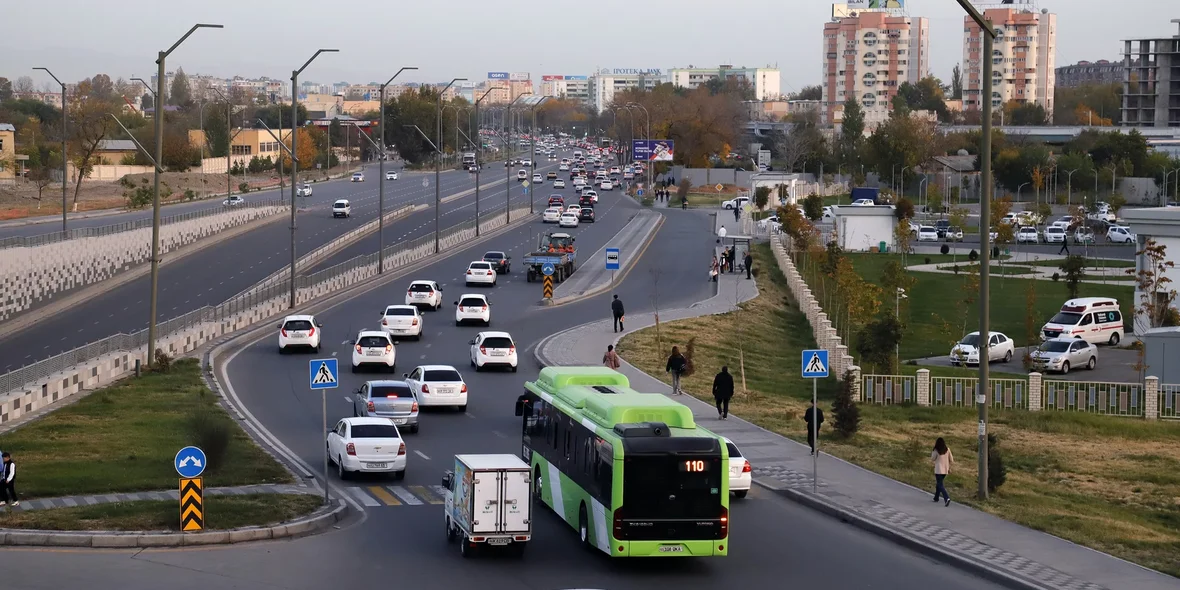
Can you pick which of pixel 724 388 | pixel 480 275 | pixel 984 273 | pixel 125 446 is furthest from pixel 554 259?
pixel 984 273

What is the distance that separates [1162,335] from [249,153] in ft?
506

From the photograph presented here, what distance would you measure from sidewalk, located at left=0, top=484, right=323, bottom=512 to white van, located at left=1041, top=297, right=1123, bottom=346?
34097 mm

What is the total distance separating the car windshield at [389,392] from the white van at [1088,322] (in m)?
28.8

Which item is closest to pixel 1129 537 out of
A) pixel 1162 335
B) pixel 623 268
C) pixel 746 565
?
pixel 746 565

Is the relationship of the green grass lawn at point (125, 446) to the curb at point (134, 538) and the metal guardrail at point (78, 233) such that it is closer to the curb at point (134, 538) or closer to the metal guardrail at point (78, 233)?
the curb at point (134, 538)

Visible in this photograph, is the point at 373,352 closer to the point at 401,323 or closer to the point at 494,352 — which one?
the point at 494,352

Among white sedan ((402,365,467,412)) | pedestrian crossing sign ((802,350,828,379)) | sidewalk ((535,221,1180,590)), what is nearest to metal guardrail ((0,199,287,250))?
white sedan ((402,365,467,412))

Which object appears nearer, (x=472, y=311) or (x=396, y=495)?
(x=396, y=495)

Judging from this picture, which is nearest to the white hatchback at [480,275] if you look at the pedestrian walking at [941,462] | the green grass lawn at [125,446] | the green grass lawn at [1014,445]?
the green grass lawn at [1014,445]

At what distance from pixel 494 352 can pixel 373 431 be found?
48.2ft

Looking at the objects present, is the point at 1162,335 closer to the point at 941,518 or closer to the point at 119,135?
the point at 941,518

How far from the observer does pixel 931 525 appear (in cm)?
2141

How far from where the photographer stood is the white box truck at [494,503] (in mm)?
18453

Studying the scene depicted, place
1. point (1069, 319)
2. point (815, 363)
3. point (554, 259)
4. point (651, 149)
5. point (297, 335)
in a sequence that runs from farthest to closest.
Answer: point (651, 149), point (554, 259), point (1069, 319), point (297, 335), point (815, 363)
